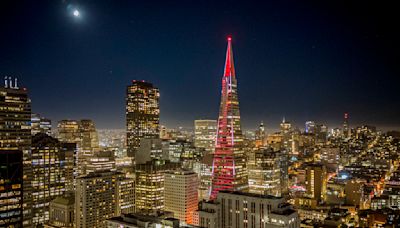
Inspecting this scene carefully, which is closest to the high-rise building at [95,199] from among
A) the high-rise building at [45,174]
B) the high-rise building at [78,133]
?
the high-rise building at [45,174]

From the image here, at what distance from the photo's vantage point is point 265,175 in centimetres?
4194

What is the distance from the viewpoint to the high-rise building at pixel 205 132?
2506 inches

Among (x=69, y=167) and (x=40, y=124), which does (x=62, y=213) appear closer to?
(x=69, y=167)

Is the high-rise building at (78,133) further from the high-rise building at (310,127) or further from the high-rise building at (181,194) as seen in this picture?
the high-rise building at (310,127)

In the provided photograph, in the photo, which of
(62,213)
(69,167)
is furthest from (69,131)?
(62,213)

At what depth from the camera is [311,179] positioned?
124 ft

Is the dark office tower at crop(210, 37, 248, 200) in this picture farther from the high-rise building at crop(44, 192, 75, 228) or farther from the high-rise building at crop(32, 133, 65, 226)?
the high-rise building at crop(32, 133, 65, 226)

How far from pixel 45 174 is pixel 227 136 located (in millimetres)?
19240

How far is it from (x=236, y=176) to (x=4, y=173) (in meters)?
24.7

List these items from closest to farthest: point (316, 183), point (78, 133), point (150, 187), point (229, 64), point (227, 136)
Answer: point (229, 64)
point (227, 136)
point (150, 187)
point (316, 183)
point (78, 133)

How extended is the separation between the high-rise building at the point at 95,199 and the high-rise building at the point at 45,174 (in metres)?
7.47

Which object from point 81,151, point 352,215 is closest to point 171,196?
point 352,215

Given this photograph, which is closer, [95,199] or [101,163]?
[95,199]

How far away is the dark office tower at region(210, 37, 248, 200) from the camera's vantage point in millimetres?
33406
